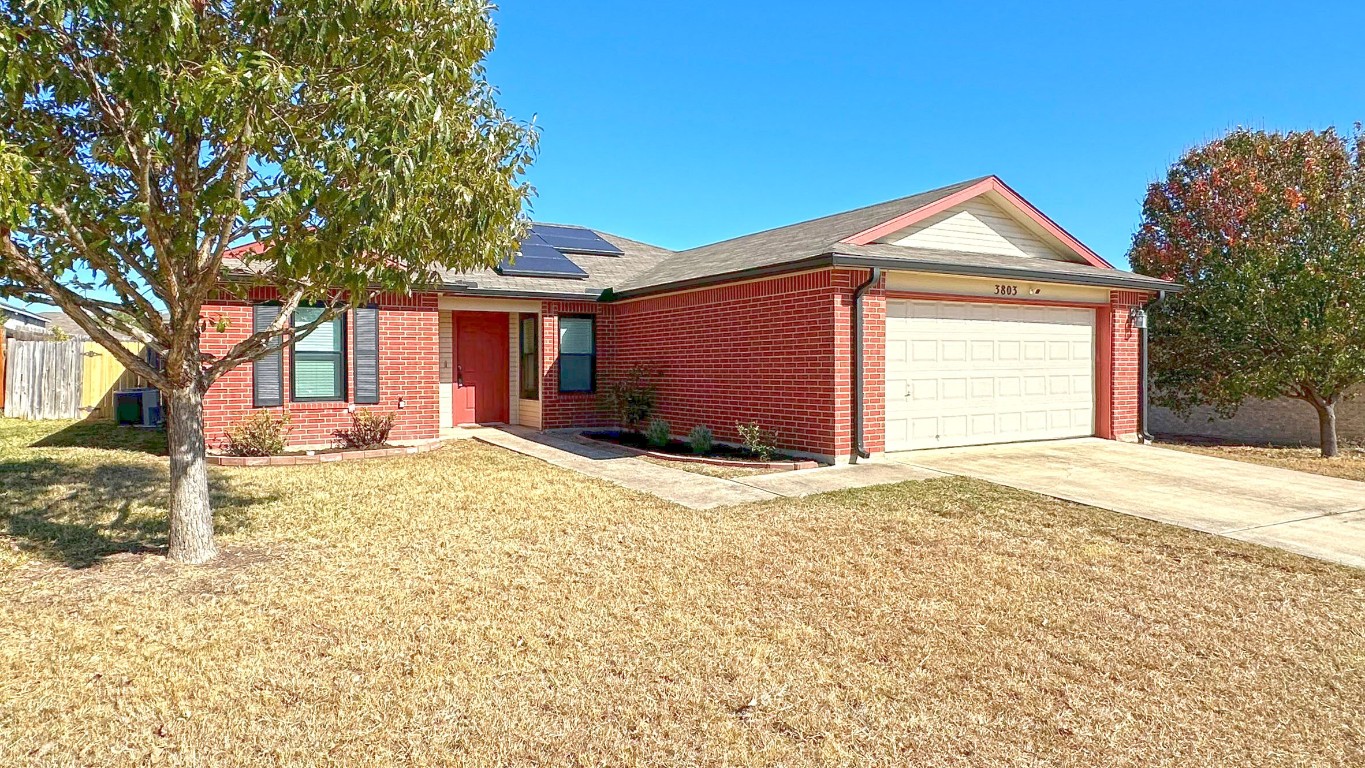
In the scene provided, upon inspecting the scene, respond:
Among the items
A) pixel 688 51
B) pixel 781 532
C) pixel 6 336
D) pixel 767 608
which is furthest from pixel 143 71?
pixel 6 336

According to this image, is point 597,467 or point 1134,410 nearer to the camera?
point 597,467

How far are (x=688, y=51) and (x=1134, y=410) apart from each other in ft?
38.0

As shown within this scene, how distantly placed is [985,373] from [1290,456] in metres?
5.50

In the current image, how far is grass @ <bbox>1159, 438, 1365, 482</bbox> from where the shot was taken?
1096 centimetres

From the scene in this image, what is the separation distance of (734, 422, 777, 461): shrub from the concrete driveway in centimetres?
173

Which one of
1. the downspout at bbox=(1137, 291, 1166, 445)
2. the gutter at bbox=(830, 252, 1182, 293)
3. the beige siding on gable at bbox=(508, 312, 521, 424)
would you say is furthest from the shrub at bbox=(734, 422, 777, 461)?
the downspout at bbox=(1137, 291, 1166, 445)

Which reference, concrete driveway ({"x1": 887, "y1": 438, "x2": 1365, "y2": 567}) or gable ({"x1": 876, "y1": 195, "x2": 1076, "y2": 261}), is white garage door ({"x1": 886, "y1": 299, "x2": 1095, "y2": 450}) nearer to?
concrete driveway ({"x1": 887, "y1": 438, "x2": 1365, "y2": 567})

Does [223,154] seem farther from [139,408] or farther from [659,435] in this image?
[139,408]

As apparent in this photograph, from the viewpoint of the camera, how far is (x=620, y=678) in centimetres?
384

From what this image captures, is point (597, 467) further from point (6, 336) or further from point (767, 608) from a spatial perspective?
point (6, 336)

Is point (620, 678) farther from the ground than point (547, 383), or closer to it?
closer to it

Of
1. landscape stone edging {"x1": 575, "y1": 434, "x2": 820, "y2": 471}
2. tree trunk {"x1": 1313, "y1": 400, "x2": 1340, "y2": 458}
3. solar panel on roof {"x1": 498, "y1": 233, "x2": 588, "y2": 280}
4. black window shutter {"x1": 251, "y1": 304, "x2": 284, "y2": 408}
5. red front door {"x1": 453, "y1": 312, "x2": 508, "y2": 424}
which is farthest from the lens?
red front door {"x1": 453, "y1": 312, "x2": 508, "y2": 424}

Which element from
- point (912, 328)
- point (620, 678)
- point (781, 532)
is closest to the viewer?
point (620, 678)

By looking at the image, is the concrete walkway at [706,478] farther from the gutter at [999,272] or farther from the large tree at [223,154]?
the large tree at [223,154]
